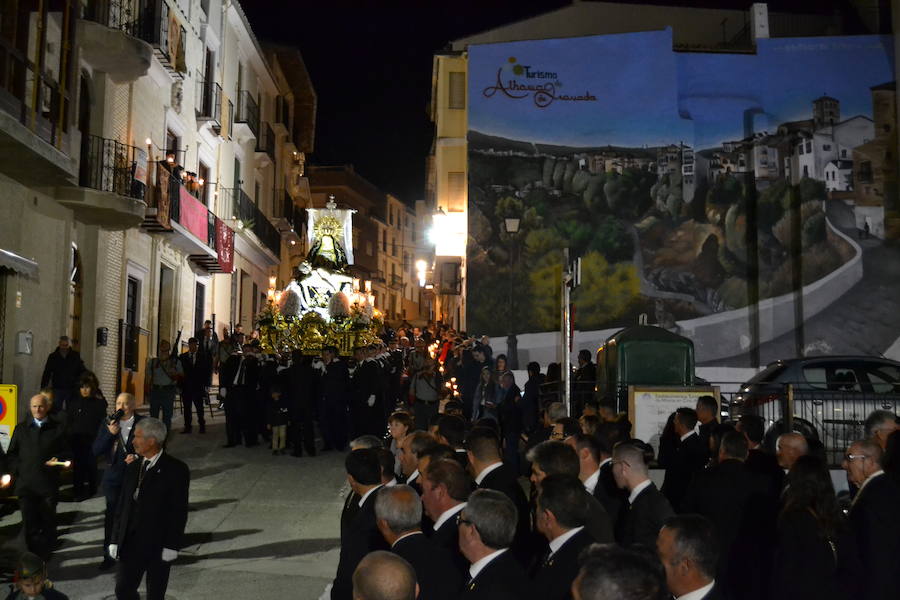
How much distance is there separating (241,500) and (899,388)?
9737 millimetres

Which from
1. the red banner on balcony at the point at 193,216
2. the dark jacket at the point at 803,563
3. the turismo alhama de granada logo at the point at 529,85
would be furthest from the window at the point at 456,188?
the dark jacket at the point at 803,563

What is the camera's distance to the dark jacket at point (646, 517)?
6105 mm

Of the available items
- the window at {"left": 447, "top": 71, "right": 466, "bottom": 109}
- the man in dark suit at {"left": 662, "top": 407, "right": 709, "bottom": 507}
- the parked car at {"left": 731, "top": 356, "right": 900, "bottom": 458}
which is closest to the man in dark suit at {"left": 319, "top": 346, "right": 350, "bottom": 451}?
the parked car at {"left": 731, "top": 356, "right": 900, "bottom": 458}

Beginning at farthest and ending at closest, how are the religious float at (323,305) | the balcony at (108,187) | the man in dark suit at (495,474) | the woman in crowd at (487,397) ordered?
the religious float at (323,305) < the balcony at (108,187) < the woman in crowd at (487,397) < the man in dark suit at (495,474)

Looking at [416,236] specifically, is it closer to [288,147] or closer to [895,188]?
[288,147]

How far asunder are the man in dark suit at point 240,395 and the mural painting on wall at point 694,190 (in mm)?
11863

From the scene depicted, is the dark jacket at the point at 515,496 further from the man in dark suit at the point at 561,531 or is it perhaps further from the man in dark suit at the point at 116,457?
the man in dark suit at the point at 116,457

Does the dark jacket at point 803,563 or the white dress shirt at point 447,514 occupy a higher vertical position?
the white dress shirt at point 447,514

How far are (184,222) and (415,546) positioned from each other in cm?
2086

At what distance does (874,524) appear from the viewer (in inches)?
238

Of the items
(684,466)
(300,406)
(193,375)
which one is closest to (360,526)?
(684,466)

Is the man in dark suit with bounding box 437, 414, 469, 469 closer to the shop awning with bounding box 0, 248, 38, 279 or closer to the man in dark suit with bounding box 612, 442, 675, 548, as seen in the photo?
the man in dark suit with bounding box 612, 442, 675, 548

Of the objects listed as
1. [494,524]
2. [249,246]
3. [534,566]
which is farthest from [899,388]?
[249,246]

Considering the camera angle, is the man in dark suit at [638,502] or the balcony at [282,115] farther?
the balcony at [282,115]
